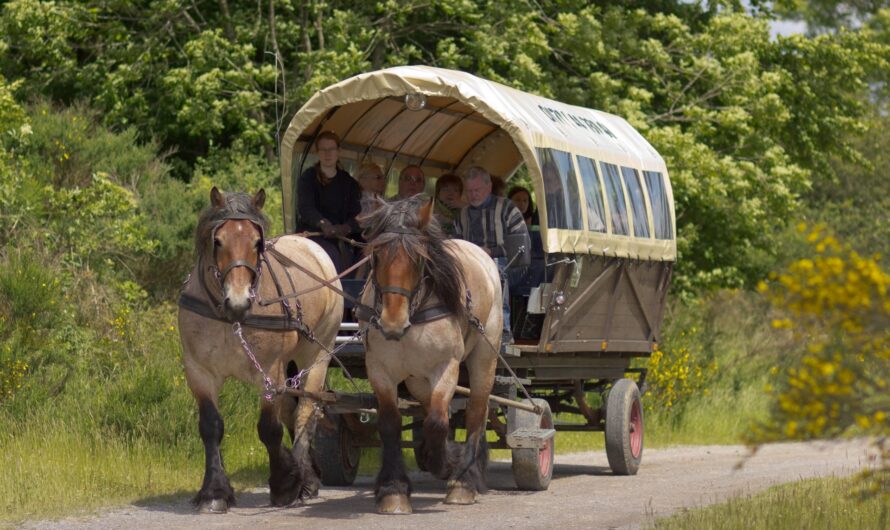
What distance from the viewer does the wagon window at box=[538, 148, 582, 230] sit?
11.5 metres

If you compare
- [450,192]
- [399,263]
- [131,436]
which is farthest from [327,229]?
[131,436]

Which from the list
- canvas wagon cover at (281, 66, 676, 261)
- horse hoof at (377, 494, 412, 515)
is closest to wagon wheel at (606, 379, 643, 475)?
canvas wagon cover at (281, 66, 676, 261)

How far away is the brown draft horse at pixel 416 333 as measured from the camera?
959 cm

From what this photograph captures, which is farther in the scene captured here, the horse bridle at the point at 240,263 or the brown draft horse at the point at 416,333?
the brown draft horse at the point at 416,333

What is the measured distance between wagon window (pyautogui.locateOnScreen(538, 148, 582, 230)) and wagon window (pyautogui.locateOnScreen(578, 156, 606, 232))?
0.24m

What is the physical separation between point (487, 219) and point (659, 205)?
2.95 m

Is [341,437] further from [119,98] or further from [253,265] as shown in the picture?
[119,98]

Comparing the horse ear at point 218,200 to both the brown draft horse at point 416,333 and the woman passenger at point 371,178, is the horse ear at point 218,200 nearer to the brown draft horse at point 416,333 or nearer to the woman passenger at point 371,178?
the brown draft horse at point 416,333

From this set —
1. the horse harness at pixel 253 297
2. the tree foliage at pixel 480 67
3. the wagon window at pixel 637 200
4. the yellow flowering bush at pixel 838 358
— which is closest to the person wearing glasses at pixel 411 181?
the wagon window at pixel 637 200

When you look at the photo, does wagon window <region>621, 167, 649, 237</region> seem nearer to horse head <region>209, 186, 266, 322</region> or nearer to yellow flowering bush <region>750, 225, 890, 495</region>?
horse head <region>209, 186, 266, 322</region>

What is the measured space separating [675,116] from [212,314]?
13.7 metres

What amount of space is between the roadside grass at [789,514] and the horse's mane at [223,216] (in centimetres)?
329

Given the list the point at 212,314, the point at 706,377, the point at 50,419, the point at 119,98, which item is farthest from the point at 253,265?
the point at 119,98

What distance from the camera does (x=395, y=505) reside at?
9766 millimetres
